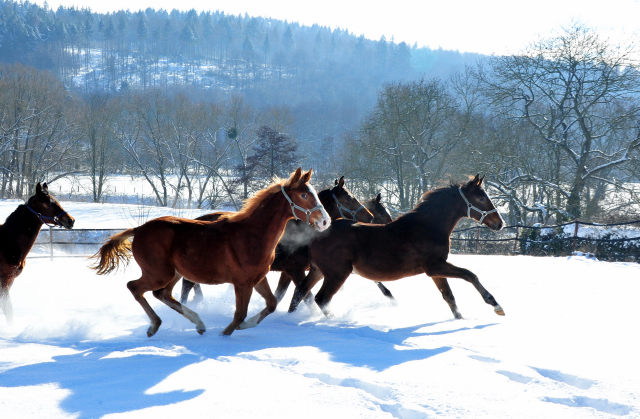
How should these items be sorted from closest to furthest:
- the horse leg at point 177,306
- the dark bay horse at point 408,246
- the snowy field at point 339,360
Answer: the snowy field at point 339,360 → the horse leg at point 177,306 → the dark bay horse at point 408,246

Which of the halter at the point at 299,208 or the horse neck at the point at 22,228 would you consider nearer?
the halter at the point at 299,208

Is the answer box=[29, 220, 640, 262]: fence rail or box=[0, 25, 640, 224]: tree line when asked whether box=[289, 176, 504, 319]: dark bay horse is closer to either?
box=[0, 25, 640, 224]: tree line

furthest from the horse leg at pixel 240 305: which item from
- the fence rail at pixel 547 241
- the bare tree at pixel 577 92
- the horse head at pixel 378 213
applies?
the bare tree at pixel 577 92

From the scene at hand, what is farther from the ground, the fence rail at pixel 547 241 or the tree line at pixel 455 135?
the tree line at pixel 455 135

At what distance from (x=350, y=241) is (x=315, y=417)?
3.21 metres

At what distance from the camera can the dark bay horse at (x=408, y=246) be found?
220 inches

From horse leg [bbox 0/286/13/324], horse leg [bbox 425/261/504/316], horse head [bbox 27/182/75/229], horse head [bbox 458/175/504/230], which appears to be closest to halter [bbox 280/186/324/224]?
horse leg [bbox 425/261/504/316]

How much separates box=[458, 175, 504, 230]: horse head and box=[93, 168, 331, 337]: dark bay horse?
230cm

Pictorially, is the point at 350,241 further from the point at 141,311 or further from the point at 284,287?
the point at 141,311

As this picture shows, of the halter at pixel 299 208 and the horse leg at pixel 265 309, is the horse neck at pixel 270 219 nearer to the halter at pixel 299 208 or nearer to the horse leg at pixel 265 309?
the halter at pixel 299 208

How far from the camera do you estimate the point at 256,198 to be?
16.5ft

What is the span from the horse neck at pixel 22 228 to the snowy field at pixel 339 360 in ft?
3.22

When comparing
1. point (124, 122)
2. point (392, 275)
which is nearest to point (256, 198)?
point (392, 275)

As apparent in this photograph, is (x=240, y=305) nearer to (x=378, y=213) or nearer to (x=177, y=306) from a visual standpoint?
(x=177, y=306)
